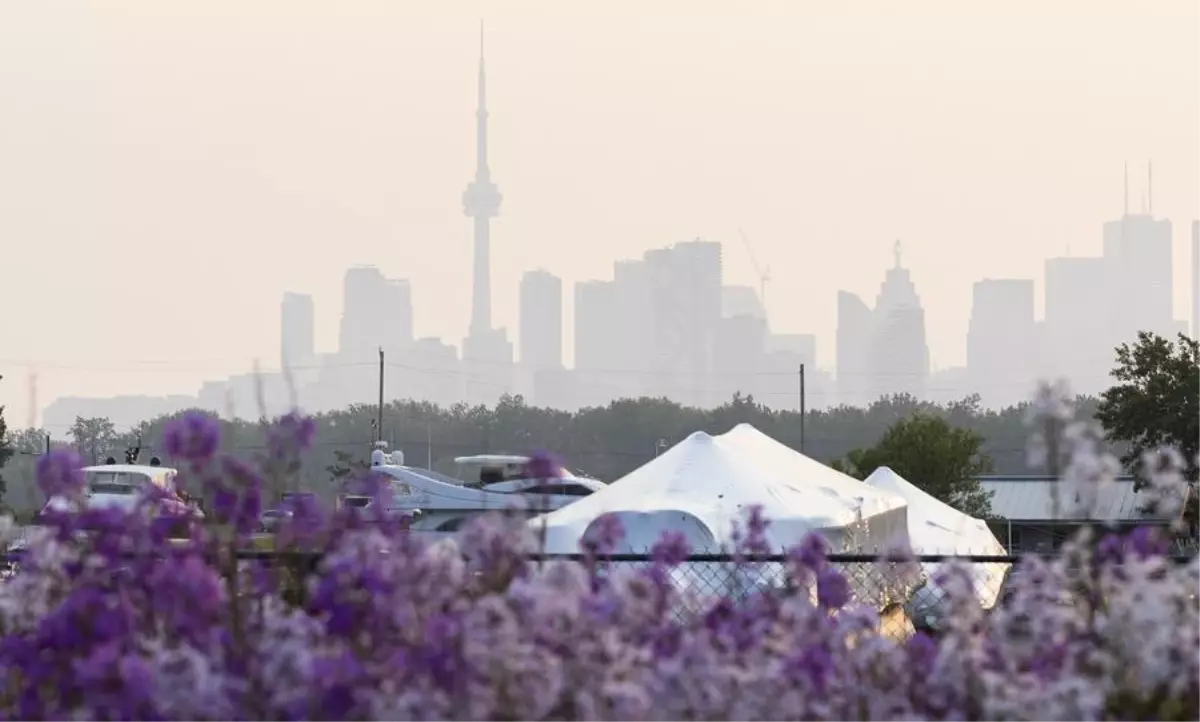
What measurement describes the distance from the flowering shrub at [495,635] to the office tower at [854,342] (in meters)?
138

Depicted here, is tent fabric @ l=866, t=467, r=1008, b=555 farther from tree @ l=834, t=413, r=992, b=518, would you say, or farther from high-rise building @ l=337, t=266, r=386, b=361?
high-rise building @ l=337, t=266, r=386, b=361

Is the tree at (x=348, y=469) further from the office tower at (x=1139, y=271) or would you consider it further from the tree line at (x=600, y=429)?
the office tower at (x=1139, y=271)

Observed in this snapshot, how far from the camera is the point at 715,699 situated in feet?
12.2

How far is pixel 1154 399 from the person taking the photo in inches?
1757

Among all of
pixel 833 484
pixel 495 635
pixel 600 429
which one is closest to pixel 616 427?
pixel 600 429

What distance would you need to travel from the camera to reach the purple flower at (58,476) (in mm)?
4398

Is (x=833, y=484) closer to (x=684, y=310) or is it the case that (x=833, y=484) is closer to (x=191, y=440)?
(x=191, y=440)

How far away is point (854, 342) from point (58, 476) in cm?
17139

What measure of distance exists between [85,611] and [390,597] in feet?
2.32

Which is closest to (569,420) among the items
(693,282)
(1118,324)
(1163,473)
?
(1118,324)

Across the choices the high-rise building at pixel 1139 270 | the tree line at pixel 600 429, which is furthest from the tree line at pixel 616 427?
the high-rise building at pixel 1139 270

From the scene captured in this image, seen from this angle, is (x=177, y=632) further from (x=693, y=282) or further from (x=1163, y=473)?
(x=693, y=282)

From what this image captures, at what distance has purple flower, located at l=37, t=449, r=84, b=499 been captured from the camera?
4.40 m

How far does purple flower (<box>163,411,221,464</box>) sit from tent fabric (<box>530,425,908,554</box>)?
12.8 metres
